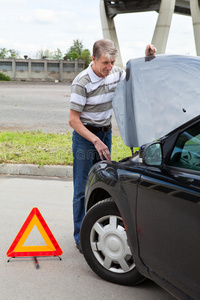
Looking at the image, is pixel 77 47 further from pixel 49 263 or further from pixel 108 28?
pixel 49 263

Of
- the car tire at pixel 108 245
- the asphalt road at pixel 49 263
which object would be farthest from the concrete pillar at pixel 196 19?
the car tire at pixel 108 245

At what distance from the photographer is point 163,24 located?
162 ft

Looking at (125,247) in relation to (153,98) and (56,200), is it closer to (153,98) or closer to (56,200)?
(153,98)

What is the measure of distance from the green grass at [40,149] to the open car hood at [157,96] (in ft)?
13.7

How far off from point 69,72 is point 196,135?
127 meters

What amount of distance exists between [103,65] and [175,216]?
165 cm

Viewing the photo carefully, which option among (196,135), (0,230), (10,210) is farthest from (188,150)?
(10,210)

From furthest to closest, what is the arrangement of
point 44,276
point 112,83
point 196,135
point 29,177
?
point 29,177
point 112,83
point 44,276
point 196,135

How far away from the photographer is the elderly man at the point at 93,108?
12.0 ft

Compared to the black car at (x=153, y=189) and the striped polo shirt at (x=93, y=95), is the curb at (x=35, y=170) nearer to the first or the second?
the striped polo shirt at (x=93, y=95)

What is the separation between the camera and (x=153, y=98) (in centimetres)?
320

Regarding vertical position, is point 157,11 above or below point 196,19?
above

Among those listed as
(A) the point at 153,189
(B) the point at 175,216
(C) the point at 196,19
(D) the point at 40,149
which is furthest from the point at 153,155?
(C) the point at 196,19

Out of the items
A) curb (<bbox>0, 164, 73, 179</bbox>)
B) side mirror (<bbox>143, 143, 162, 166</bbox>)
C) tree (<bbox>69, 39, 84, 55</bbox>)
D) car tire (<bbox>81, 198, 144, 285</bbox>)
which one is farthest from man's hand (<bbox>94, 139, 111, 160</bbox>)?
tree (<bbox>69, 39, 84, 55</bbox>)
